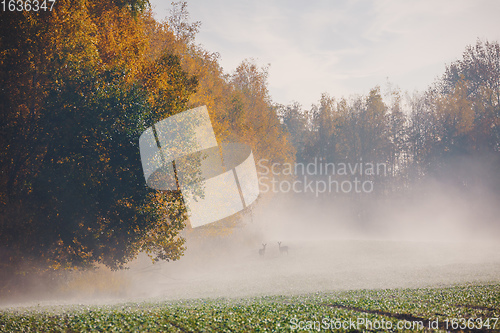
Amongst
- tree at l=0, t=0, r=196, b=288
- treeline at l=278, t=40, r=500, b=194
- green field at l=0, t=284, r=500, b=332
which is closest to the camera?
green field at l=0, t=284, r=500, b=332

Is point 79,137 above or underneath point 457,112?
underneath

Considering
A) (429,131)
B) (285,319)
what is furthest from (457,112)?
(285,319)

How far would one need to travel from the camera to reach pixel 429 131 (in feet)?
257

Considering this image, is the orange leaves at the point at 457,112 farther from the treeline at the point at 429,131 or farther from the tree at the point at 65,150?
the tree at the point at 65,150

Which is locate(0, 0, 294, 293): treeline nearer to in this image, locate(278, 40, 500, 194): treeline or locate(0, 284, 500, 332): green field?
locate(0, 284, 500, 332): green field

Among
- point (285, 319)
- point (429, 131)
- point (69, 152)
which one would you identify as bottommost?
point (285, 319)

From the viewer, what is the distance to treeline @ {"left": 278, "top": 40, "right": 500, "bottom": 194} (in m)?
67.1

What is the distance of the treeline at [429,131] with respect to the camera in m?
67.1

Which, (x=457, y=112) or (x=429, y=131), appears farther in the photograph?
(x=429, y=131)

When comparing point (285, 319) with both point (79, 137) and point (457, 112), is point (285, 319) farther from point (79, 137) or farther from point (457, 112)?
point (457, 112)

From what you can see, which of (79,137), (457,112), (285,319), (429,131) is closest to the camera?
(285,319)

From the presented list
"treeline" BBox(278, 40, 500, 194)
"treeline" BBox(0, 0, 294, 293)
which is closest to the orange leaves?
"treeline" BBox(278, 40, 500, 194)

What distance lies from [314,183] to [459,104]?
34.7m

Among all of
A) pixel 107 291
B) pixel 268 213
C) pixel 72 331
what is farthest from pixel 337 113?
pixel 72 331
